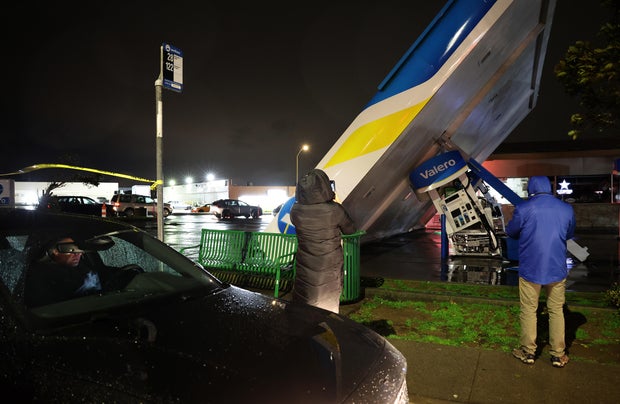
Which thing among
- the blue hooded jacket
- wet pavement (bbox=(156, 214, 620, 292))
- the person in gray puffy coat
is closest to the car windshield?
the person in gray puffy coat

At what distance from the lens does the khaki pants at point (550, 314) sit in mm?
3875

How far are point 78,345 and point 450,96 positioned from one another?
8018 mm

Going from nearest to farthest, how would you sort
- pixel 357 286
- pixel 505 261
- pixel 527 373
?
pixel 527 373 → pixel 357 286 → pixel 505 261

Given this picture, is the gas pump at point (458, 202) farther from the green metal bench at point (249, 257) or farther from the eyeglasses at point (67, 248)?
the eyeglasses at point (67, 248)

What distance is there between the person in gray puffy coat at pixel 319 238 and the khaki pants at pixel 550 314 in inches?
73.8

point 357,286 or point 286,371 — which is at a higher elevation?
point 286,371

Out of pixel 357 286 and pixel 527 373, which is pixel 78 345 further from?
pixel 357 286

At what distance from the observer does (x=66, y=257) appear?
269 centimetres

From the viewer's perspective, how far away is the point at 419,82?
796 cm

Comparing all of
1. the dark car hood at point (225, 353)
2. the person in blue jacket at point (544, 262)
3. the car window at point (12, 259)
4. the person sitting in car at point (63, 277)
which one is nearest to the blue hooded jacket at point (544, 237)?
the person in blue jacket at point (544, 262)

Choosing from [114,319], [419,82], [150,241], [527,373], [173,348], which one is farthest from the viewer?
[419,82]

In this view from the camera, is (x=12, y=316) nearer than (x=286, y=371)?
No

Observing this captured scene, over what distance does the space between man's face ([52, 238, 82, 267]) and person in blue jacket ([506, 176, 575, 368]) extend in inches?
152

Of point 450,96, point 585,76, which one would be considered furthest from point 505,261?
point 585,76
